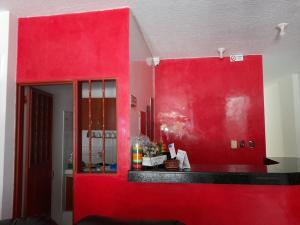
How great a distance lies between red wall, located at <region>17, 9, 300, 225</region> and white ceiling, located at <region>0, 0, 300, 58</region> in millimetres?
153

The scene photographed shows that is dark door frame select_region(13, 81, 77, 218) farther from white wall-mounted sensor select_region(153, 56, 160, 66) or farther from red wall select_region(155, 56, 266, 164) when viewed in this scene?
red wall select_region(155, 56, 266, 164)

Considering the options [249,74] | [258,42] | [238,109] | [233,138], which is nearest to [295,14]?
[258,42]

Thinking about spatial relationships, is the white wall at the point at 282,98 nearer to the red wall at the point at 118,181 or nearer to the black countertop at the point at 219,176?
the black countertop at the point at 219,176

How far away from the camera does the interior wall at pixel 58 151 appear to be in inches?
125

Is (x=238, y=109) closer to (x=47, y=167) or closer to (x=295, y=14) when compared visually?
(x=295, y=14)

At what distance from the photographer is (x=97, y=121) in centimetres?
276

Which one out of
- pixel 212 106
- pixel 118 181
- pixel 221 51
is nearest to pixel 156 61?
pixel 221 51

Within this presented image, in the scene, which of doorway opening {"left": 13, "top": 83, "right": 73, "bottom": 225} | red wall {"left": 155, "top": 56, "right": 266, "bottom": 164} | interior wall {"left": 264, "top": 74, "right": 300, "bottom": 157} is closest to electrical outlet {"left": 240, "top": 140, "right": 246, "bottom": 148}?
red wall {"left": 155, "top": 56, "right": 266, "bottom": 164}

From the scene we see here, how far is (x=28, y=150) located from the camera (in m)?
2.41

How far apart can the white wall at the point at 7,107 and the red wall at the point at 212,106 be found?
6.45ft

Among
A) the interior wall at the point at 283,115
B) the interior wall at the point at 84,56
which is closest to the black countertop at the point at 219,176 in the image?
the interior wall at the point at 84,56

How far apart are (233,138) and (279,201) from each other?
1638mm

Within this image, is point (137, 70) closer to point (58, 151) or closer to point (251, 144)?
point (58, 151)

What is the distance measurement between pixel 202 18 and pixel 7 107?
73.9 inches
